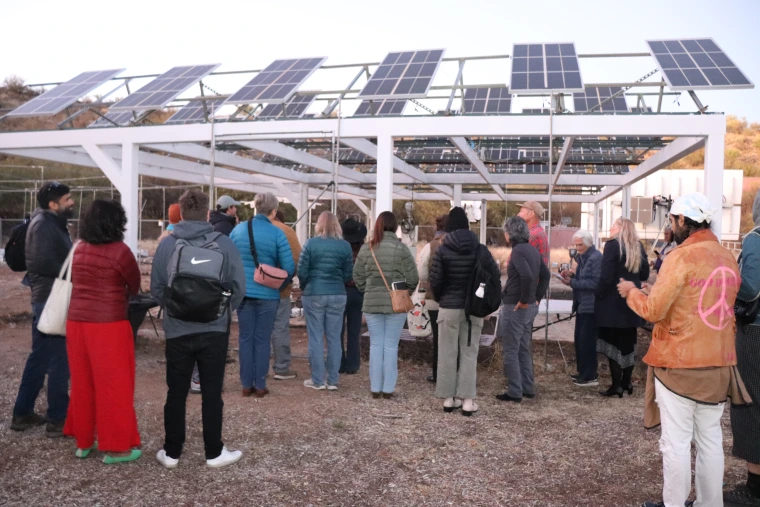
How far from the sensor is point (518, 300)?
6.21 meters

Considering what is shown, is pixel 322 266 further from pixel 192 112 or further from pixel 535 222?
pixel 192 112

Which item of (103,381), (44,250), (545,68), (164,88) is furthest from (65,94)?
(103,381)

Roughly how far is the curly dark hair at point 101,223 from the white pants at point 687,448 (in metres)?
3.51

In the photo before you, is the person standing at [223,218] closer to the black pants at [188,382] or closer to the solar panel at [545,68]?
the black pants at [188,382]

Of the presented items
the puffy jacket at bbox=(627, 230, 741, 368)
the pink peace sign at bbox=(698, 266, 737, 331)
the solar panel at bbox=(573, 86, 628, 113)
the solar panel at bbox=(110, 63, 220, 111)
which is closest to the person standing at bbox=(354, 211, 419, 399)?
the puffy jacket at bbox=(627, 230, 741, 368)

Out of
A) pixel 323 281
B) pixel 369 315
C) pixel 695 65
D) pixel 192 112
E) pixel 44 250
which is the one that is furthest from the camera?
pixel 192 112

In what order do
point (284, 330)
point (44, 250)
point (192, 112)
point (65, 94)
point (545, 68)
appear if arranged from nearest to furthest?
1. point (44, 250)
2. point (284, 330)
3. point (545, 68)
4. point (65, 94)
5. point (192, 112)

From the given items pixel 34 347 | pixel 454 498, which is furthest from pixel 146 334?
pixel 454 498

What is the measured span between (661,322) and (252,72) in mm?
10954

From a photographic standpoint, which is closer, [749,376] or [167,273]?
[749,376]

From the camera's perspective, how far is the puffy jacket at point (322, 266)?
6.32m

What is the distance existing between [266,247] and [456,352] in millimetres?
1995

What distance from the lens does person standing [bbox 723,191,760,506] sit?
12.1 feet

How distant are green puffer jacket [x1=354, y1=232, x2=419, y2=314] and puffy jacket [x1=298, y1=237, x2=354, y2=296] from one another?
307 millimetres
